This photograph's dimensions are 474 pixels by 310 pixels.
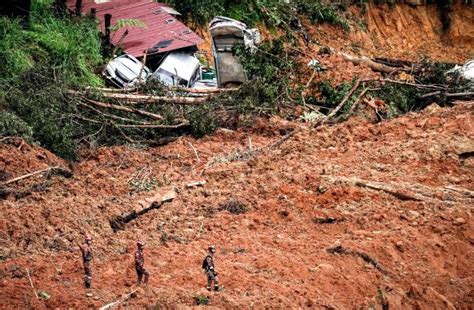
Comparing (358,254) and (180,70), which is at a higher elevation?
(180,70)

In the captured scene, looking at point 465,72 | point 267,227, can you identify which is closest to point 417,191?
point 267,227

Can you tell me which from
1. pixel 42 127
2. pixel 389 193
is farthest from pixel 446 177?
pixel 42 127

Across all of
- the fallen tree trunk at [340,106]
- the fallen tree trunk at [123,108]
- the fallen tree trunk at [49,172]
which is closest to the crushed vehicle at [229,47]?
the fallen tree trunk at [340,106]

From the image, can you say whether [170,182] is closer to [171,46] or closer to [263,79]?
[263,79]

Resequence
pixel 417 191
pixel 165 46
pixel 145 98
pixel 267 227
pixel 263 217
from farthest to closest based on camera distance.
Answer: pixel 165 46 → pixel 145 98 → pixel 417 191 → pixel 263 217 → pixel 267 227

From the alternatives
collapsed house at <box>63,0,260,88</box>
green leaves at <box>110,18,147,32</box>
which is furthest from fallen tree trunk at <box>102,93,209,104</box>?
green leaves at <box>110,18,147,32</box>

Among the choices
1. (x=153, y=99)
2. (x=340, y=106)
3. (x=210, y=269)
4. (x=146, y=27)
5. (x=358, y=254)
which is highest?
(x=146, y=27)

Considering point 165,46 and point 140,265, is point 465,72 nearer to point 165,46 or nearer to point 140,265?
point 165,46

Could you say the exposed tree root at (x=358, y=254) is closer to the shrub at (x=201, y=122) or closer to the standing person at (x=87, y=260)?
the standing person at (x=87, y=260)
